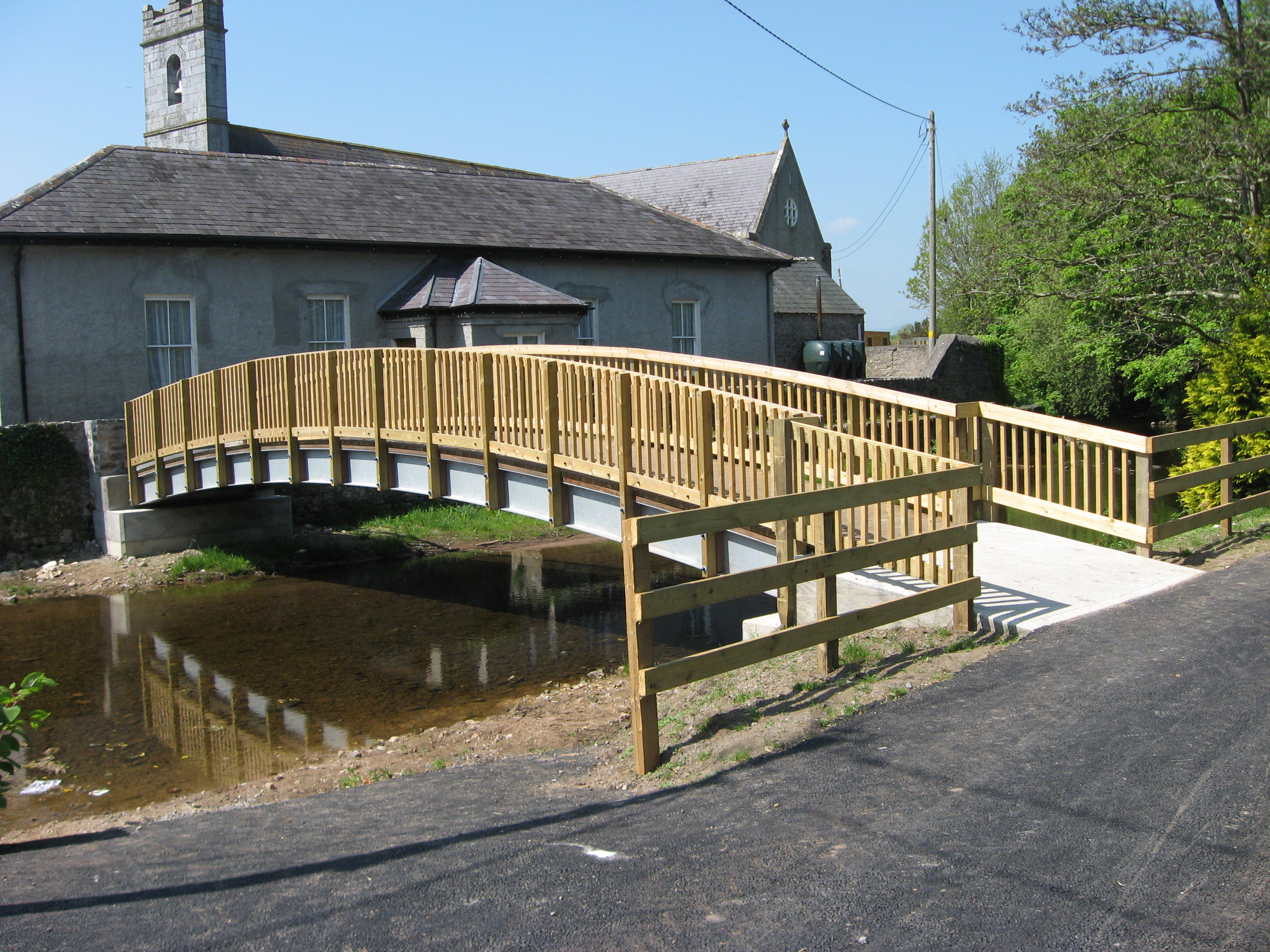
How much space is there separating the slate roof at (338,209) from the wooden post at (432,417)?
10.2 metres

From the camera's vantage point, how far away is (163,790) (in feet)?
30.2

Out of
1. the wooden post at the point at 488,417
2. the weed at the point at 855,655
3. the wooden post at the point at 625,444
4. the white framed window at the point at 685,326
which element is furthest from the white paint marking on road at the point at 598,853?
the white framed window at the point at 685,326

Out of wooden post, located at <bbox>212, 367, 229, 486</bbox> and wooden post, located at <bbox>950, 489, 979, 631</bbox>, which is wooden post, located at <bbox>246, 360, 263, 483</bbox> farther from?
wooden post, located at <bbox>950, 489, 979, 631</bbox>

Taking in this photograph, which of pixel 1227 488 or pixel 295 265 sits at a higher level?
pixel 295 265

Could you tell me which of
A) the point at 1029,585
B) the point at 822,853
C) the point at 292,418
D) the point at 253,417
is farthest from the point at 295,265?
the point at 822,853

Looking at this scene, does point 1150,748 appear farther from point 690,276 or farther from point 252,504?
point 690,276

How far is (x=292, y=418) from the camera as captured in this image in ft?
49.7

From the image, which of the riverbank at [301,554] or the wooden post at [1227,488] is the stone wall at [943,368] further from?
the wooden post at [1227,488]

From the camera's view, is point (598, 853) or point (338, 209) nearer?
point (598, 853)

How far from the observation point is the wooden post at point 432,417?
1291cm

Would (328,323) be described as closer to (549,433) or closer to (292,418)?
(292,418)

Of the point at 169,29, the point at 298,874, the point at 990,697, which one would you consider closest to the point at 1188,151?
the point at 990,697

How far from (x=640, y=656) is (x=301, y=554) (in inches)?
583

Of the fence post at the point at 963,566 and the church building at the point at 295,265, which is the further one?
the church building at the point at 295,265
